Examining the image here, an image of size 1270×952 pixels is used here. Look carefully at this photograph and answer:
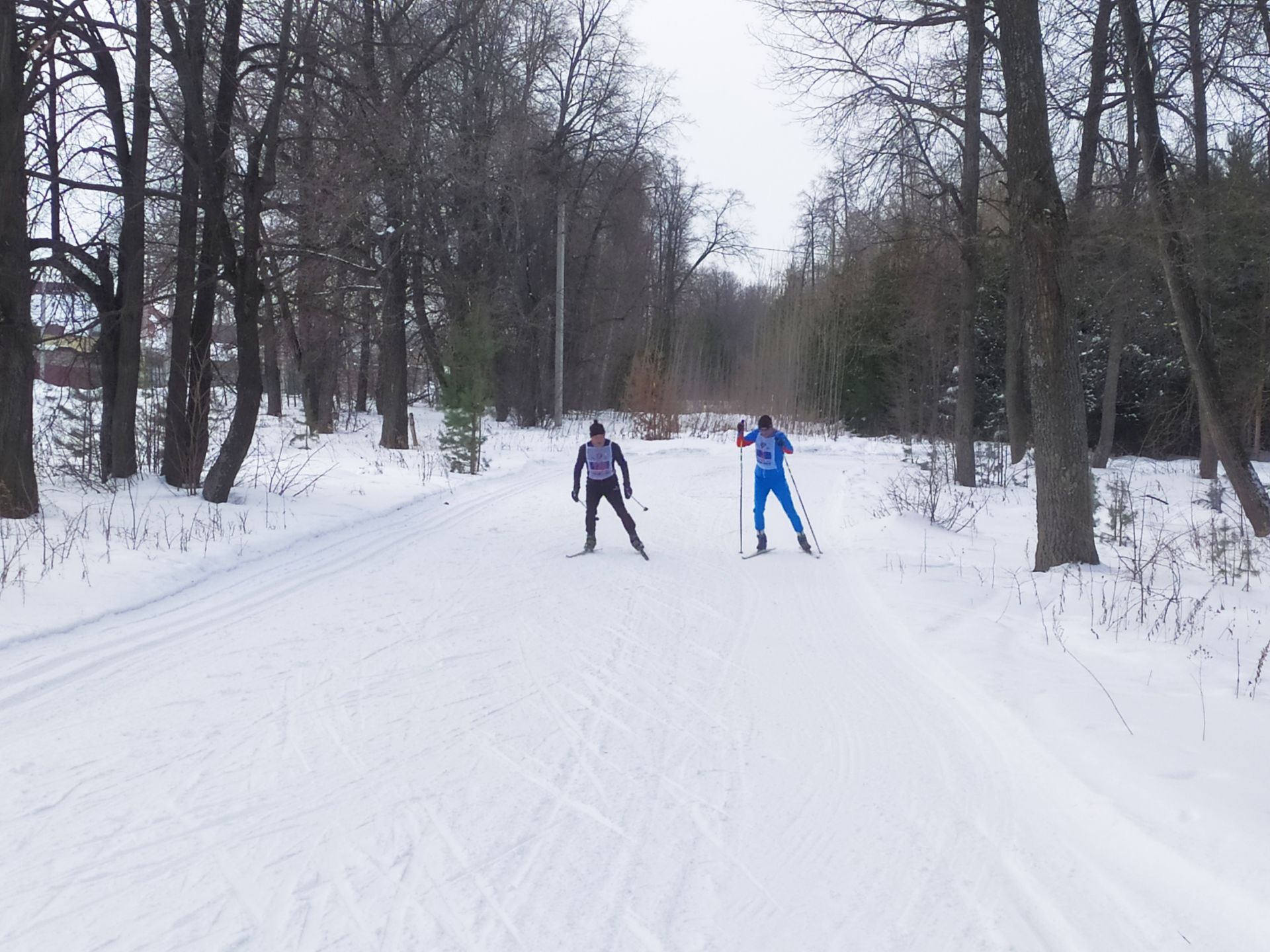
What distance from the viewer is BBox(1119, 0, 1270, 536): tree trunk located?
13008mm

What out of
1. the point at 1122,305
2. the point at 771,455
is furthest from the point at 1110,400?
the point at 771,455

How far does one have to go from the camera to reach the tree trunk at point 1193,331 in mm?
13008

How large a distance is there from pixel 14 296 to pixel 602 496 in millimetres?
7094

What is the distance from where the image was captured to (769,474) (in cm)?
1264

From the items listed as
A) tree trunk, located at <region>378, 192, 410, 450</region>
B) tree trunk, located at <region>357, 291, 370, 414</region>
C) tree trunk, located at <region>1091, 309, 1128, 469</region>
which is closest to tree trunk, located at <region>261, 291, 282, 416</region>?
tree trunk, located at <region>357, 291, 370, 414</region>

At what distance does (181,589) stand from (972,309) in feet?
53.8

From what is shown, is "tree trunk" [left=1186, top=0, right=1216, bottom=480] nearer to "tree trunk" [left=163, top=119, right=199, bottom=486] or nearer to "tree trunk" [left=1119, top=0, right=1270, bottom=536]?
"tree trunk" [left=1119, top=0, right=1270, bottom=536]

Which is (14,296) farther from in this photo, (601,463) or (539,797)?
(539,797)

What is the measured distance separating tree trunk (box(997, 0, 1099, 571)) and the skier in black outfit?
477 centimetres

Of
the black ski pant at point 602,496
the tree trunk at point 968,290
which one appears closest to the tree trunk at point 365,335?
the tree trunk at point 968,290

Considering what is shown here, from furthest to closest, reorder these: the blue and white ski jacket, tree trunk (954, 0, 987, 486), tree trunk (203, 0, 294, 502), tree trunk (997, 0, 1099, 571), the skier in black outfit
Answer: tree trunk (954, 0, 987, 486)
tree trunk (203, 0, 294, 502)
the blue and white ski jacket
the skier in black outfit
tree trunk (997, 0, 1099, 571)

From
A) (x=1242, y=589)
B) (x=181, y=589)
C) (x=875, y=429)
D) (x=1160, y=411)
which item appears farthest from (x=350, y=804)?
(x=875, y=429)

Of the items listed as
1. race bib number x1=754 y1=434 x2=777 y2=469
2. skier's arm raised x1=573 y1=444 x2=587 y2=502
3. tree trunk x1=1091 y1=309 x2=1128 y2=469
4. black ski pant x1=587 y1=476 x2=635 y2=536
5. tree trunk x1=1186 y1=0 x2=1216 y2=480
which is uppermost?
tree trunk x1=1186 y1=0 x2=1216 y2=480

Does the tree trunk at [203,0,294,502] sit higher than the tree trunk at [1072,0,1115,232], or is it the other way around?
the tree trunk at [1072,0,1115,232]
